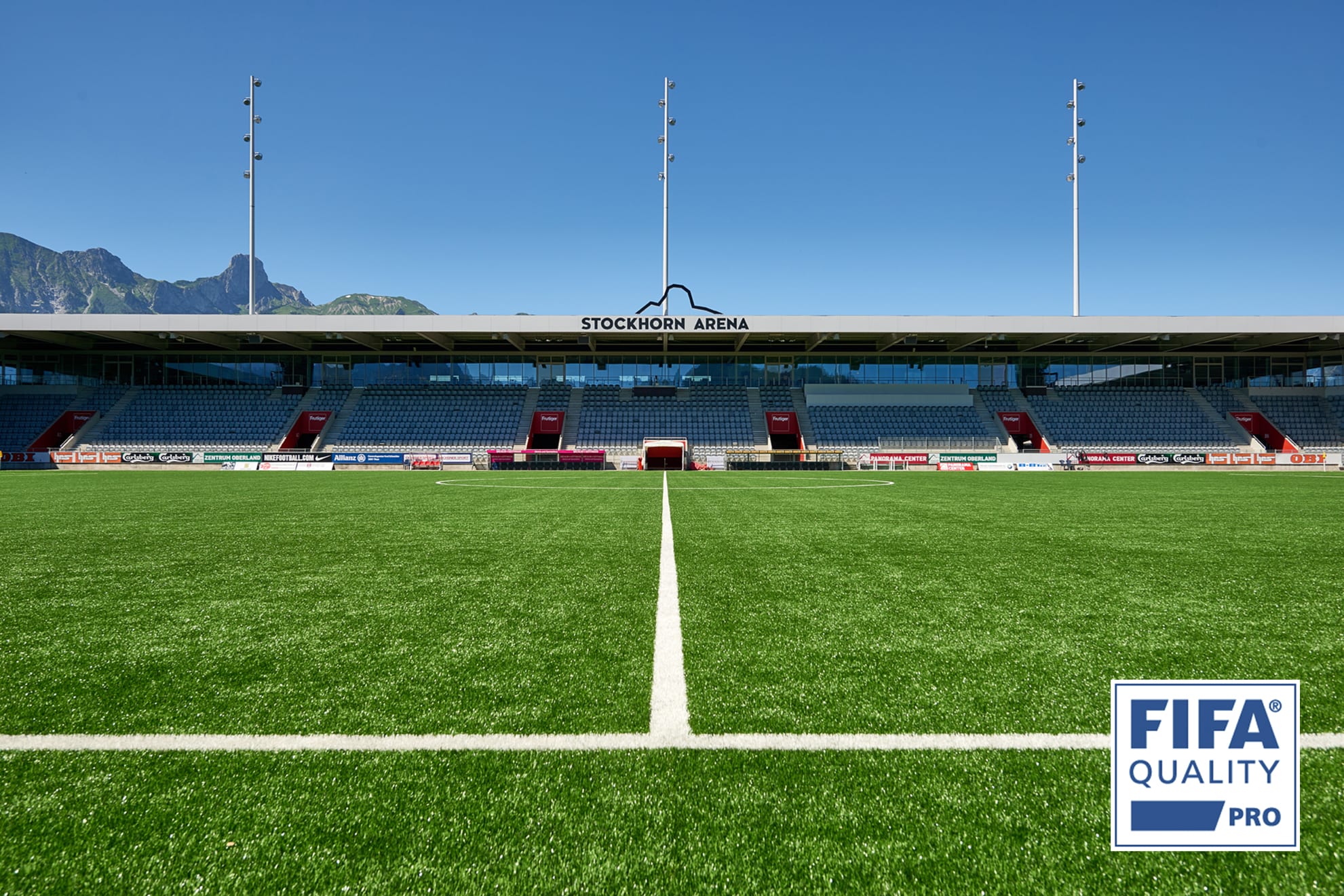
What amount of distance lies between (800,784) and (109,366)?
52.0m

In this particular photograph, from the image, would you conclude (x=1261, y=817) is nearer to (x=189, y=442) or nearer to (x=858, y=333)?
(x=858, y=333)

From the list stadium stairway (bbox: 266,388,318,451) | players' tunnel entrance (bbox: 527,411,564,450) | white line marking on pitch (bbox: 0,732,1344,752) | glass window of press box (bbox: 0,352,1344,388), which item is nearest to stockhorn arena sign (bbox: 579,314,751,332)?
players' tunnel entrance (bbox: 527,411,564,450)

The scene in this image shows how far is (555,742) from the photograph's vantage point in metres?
1.88

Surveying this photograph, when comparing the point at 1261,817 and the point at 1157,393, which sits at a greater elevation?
the point at 1157,393

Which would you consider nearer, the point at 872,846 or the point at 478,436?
the point at 872,846

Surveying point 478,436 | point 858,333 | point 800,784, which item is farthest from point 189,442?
point 800,784

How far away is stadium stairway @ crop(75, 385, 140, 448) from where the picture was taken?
3425cm

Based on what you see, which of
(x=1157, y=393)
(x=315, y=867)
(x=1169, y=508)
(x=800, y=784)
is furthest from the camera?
(x=1157, y=393)

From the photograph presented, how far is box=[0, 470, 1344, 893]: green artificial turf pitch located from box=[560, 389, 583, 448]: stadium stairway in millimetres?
29727

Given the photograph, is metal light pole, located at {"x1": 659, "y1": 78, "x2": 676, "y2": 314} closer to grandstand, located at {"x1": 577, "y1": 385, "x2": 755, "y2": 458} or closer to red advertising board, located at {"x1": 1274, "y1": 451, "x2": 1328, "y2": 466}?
grandstand, located at {"x1": 577, "y1": 385, "x2": 755, "y2": 458}

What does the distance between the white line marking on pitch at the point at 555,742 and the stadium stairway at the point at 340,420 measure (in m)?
37.1

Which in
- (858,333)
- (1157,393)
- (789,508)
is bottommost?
(789,508)

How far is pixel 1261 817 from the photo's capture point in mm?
1502

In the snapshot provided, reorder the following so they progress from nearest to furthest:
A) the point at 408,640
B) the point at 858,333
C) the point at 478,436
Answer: the point at 408,640 → the point at 858,333 → the point at 478,436
